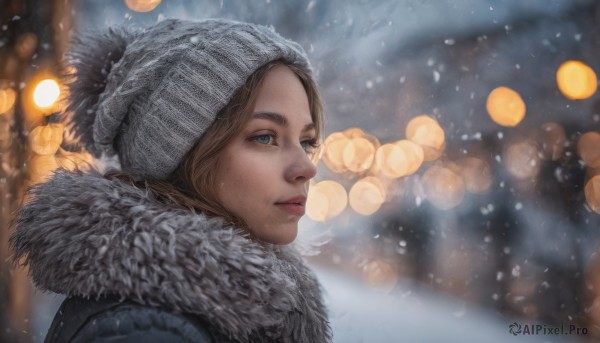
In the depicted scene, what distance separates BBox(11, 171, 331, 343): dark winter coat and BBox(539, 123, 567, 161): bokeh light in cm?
357

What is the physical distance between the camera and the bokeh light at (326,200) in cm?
497

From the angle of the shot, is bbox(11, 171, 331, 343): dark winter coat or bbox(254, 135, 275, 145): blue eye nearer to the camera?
bbox(11, 171, 331, 343): dark winter coat

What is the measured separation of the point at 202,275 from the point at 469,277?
496 cm

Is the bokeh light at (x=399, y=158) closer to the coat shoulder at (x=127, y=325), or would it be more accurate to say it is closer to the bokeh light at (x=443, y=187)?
the bokeh light at (x=443, y=187)

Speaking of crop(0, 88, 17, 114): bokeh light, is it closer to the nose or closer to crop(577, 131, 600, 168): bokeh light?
the nose

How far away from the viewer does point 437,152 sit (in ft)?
17.7

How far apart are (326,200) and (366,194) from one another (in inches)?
20.7

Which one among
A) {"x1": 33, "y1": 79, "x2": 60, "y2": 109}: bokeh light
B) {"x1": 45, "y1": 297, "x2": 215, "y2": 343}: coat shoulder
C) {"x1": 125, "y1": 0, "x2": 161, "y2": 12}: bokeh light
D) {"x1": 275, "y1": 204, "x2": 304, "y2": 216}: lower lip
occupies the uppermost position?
{"x1": 125, "y1": 0, "x2": 161, "y2": 12}: bokeh light

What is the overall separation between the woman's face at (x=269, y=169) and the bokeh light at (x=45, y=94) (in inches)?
76.6

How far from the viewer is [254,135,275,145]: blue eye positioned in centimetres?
136

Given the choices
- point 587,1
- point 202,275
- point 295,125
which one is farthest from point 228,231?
point 587,1

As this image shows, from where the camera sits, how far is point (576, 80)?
3881 millimetres

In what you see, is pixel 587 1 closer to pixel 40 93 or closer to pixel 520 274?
pixel 520 274

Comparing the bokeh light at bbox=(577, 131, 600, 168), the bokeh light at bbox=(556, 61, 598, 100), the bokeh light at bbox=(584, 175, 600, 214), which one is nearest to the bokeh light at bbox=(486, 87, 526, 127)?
the bokeh light at bbox=(556, 61, 598, 100)
